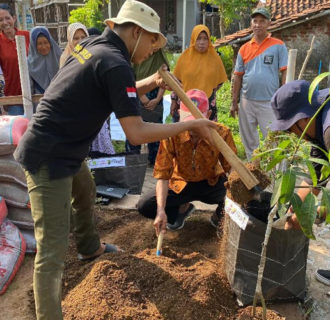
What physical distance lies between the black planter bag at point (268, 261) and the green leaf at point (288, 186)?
47 centimetres

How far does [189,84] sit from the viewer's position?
4645 millimetres

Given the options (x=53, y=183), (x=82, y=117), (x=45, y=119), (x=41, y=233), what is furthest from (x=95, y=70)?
(x=41, y=233)

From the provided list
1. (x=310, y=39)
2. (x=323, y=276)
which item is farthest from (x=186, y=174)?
(x=310, y=39)

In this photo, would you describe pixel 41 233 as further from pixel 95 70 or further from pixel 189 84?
pixel 189 84

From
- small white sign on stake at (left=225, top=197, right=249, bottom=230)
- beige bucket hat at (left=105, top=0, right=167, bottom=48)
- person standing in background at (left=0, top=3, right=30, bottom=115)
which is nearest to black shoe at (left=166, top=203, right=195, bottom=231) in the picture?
small white sign on stake at (left=225, top=197, right=249, bottom=230)

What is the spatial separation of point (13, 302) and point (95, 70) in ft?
5.21

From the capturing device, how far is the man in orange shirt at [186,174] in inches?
109

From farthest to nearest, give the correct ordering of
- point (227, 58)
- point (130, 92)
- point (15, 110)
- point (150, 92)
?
point (227, 58) → point (150, 92) → point (15, 110) → point (130, 92)

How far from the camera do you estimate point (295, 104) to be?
6.51 ft

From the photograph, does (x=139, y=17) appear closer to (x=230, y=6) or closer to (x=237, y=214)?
(x=237, y=214)

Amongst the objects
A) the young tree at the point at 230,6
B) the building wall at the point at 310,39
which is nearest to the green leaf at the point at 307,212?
the building wall at the point at 310,39

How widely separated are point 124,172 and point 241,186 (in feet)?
6.70

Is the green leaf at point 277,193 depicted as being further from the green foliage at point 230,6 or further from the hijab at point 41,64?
the green foliage at point 230,6

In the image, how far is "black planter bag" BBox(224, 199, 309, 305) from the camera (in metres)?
2.12
